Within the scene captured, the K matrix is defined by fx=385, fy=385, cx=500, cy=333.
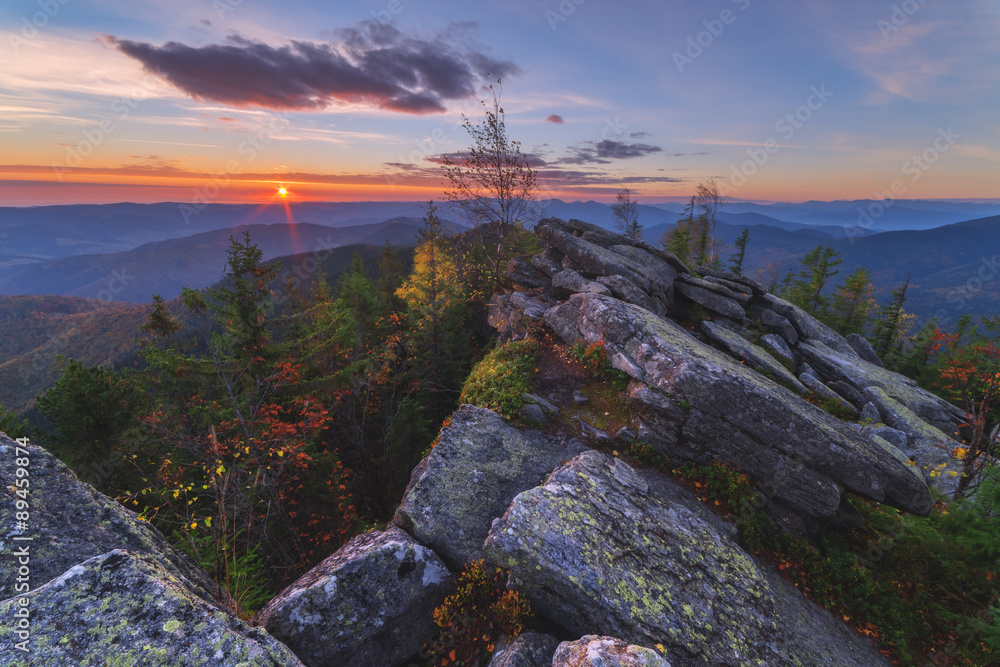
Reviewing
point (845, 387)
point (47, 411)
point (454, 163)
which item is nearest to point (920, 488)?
point (845, 387)

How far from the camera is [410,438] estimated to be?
25.1 m

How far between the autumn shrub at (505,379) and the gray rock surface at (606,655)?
7219 mm

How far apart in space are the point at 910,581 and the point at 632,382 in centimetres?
805

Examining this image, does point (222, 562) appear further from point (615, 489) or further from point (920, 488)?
point (920, 488)

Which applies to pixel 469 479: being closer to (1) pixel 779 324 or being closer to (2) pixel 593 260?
(2) pixel 593 260

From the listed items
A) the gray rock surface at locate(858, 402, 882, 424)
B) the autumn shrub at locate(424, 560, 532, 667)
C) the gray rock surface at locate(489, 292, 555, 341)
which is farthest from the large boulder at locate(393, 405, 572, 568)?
the gray rock surface at locate(858, 402, 882, 424)

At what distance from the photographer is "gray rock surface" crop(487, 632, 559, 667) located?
6.55 meters

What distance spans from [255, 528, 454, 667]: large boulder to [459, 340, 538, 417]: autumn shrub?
5.48 metres

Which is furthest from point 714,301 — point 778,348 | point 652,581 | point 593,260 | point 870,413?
point 652,581

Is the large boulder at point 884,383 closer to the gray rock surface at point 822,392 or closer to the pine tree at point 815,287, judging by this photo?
the gray rock surface at point 822,392

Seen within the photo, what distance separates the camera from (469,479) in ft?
33.6

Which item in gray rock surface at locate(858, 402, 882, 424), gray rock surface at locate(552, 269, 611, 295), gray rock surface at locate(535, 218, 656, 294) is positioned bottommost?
gray rock surface at locate(858, 402, 882, 424)

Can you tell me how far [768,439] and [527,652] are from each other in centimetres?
858

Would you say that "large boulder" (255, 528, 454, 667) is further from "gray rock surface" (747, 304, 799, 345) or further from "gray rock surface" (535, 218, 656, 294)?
"gray rock surface" (747, 304, 799, 345)
